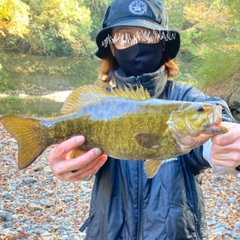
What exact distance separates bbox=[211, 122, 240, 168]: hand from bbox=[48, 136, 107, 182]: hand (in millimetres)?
556

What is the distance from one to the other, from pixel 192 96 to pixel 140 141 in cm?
61

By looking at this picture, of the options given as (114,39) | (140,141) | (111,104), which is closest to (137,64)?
(114,39)

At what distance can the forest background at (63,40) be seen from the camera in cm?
1977

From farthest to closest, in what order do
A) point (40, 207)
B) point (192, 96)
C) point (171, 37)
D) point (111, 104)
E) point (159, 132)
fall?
point (40, 207) → point (171, 37) → point (192, 96) → point (111, 104) → point (159, 132)

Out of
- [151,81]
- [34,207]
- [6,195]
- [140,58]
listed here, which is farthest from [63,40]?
[151,81]

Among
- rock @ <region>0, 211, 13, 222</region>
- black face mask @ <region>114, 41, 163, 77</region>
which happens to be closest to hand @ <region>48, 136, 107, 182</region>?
black face mask @ <region>114, 41, 163, 77</region>

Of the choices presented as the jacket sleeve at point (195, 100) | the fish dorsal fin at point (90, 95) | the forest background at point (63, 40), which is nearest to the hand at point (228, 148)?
the jacket sleeve at point (195, 100)

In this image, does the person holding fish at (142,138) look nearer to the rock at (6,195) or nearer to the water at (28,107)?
the rock at (6,195)

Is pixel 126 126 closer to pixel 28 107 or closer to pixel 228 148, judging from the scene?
pixel 228 148

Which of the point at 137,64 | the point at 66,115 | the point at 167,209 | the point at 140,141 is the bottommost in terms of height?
the point at 167,209

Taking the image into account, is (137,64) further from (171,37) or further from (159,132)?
(159,132)

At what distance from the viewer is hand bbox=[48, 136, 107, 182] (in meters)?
1.83

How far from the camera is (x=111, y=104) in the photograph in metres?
1.81

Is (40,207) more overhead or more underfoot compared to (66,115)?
more underfoot
